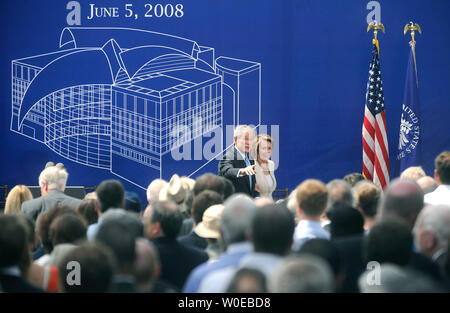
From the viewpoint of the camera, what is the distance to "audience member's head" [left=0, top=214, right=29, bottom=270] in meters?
2.38

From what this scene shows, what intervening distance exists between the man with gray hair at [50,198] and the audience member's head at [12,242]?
2125 mm

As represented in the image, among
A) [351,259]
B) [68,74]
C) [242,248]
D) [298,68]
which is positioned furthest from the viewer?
[68,74]

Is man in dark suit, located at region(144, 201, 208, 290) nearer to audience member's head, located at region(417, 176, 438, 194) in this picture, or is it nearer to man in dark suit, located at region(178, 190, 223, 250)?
man in dark suit, located at region(178, 190, 223, 250)

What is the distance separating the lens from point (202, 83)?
26.2 feet

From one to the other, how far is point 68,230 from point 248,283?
1258 millimetres

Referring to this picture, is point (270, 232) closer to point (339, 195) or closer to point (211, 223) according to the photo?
point (211, 223)

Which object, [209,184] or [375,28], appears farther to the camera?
[375,28]

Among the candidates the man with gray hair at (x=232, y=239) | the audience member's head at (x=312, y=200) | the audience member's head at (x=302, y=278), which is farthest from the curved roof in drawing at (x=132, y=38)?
the audience member's head at (x=302, y=278)

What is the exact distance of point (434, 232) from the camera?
9.25 ft

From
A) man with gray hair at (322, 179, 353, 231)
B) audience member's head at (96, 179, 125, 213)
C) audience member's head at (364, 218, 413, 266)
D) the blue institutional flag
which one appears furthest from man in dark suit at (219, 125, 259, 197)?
audience member's head at (364, 218, 413, 266)

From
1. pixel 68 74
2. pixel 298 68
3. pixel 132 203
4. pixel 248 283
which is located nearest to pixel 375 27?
pixel 298 68

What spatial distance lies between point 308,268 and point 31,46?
699cm

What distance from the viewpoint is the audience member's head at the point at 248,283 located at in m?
2.08
